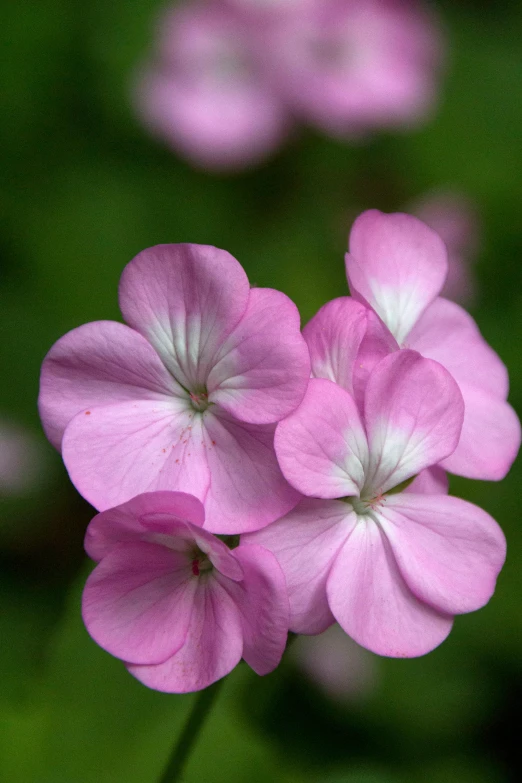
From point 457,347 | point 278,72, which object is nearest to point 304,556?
point 457,347

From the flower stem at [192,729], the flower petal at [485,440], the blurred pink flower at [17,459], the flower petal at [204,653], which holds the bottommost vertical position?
the blurred pink flower at [17,459]

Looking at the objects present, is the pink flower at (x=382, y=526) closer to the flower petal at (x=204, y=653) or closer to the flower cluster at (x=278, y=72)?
the flower petal at (x=204, y=653)

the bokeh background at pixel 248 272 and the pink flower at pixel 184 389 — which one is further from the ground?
the pink flower at pixel 184 389

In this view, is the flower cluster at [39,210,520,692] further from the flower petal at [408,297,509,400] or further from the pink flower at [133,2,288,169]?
the pink flower at [133,2,288,169]

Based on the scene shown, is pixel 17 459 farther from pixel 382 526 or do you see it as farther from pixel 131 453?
pixel 382 526

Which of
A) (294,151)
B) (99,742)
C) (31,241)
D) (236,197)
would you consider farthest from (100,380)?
(294,151)

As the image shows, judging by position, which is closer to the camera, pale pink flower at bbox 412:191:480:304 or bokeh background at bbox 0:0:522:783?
bokeh background at bbox 0:0:522:783

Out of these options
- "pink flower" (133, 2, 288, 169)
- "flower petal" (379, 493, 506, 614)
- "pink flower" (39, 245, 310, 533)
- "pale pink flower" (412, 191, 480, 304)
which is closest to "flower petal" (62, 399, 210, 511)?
"pink flower" (39, 245, 310, 533)

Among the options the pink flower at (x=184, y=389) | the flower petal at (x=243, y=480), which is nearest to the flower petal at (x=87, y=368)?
the pink flower at (x=184, y=389)
